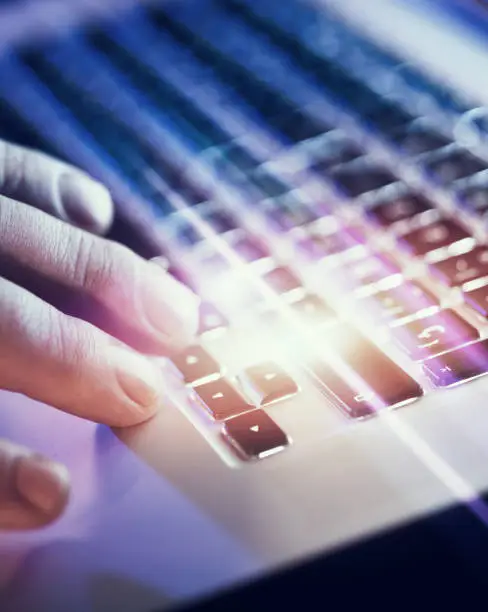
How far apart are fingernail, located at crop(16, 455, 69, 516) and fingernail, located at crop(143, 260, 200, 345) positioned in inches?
5.3

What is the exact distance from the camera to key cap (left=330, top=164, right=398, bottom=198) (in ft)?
2.42

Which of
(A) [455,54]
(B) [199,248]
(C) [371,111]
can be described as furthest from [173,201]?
(A) [455,54]

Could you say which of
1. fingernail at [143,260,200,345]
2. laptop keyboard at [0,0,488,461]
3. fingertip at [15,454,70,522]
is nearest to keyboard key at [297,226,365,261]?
laptop keyboard at [0,0,488,461]

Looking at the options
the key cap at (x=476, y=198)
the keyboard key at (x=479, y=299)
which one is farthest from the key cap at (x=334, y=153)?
the keyboard key at (x=479, y=299)

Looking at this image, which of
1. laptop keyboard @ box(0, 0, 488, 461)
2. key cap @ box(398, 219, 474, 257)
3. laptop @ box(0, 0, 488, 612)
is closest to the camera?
laptop @ box(0, 0, 488, 612)

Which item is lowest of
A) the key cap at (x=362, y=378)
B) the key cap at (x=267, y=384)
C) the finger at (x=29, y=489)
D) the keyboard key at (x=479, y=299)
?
the finger at (x=29, y=489)

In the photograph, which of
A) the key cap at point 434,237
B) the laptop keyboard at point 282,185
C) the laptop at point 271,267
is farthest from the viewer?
the key cap at point 434,237

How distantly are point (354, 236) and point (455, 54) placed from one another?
0.30m

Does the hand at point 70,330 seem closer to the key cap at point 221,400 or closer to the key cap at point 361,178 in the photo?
the key cap at point 221,400

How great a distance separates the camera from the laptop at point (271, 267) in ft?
1.46

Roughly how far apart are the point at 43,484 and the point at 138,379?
0.30ft

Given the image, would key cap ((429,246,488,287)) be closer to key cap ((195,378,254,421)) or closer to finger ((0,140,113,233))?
key cap ((195,378,254,421))

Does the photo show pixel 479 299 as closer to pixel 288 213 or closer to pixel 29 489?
pixel 288 213

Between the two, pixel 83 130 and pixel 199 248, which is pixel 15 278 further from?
pixel 83 130
